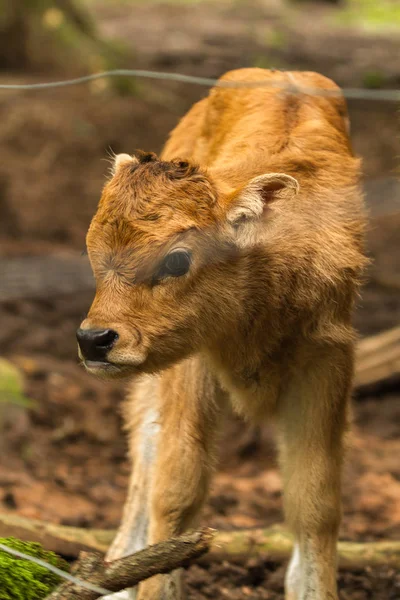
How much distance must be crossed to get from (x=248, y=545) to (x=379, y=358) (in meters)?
3.71

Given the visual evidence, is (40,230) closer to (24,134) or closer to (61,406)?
(24,134)

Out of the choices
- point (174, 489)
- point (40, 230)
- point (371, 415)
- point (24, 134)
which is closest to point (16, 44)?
point (24, 134)

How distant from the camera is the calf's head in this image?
16.3 ft

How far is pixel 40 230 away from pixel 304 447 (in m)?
8.11

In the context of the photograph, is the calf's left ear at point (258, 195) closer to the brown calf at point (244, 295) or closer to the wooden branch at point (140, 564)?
the brown calf at point (244, 295)

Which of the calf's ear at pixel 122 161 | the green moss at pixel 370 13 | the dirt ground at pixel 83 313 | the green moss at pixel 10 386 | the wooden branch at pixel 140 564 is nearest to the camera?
the wooden branch at pixel 140 564

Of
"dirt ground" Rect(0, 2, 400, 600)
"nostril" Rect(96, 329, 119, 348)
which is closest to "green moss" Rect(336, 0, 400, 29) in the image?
"dirt ground" Rect(0, 2, 400, 600)

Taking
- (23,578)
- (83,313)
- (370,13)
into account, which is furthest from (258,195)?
(370,13)

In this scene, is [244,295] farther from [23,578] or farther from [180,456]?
[23,578]

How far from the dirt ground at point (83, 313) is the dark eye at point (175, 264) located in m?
1.78

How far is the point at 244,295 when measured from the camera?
5.43 meters

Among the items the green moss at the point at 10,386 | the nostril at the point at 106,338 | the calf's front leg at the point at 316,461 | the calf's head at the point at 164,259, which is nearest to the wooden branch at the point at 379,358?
the green moss at the point at 10,386

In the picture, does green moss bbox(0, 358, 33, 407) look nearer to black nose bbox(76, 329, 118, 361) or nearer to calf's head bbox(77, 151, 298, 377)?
calf's head bbox(77, 151, 298, 377)

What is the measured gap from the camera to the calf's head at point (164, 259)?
4.95 meters
